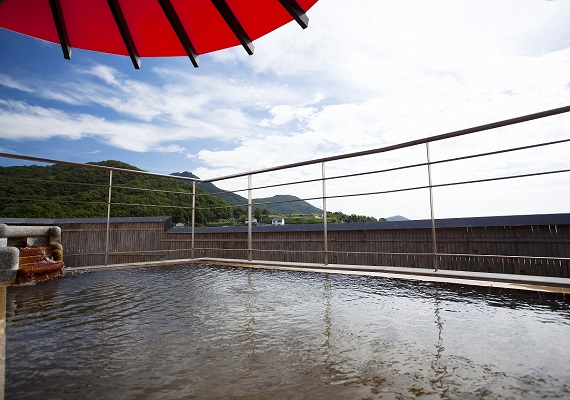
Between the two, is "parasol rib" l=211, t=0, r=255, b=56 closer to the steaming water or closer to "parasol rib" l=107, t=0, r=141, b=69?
"parasol rib" l=107, t=0, r=141, b=69

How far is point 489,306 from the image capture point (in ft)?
6.77

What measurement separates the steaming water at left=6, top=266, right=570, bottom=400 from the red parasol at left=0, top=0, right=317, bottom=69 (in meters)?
1.80

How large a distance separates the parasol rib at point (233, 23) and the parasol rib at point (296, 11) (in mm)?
330

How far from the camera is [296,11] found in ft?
6.13

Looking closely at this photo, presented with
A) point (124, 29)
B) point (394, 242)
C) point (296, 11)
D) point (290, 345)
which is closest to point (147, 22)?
point (124, 29)

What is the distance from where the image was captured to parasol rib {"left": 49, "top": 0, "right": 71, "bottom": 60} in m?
1.73

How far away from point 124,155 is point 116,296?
10578cm

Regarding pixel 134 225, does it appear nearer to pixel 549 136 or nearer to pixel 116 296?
pixel 116 296

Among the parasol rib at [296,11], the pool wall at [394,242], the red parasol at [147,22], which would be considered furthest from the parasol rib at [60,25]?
the pool wall at [394,242]

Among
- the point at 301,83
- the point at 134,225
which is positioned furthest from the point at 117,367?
the point at 301,83

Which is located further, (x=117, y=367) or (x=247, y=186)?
(x=247, y=186)

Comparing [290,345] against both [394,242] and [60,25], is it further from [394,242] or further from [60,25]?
[394,242]

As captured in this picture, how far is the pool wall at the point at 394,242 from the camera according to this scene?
269 inches

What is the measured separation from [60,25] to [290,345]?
225 centimetres
